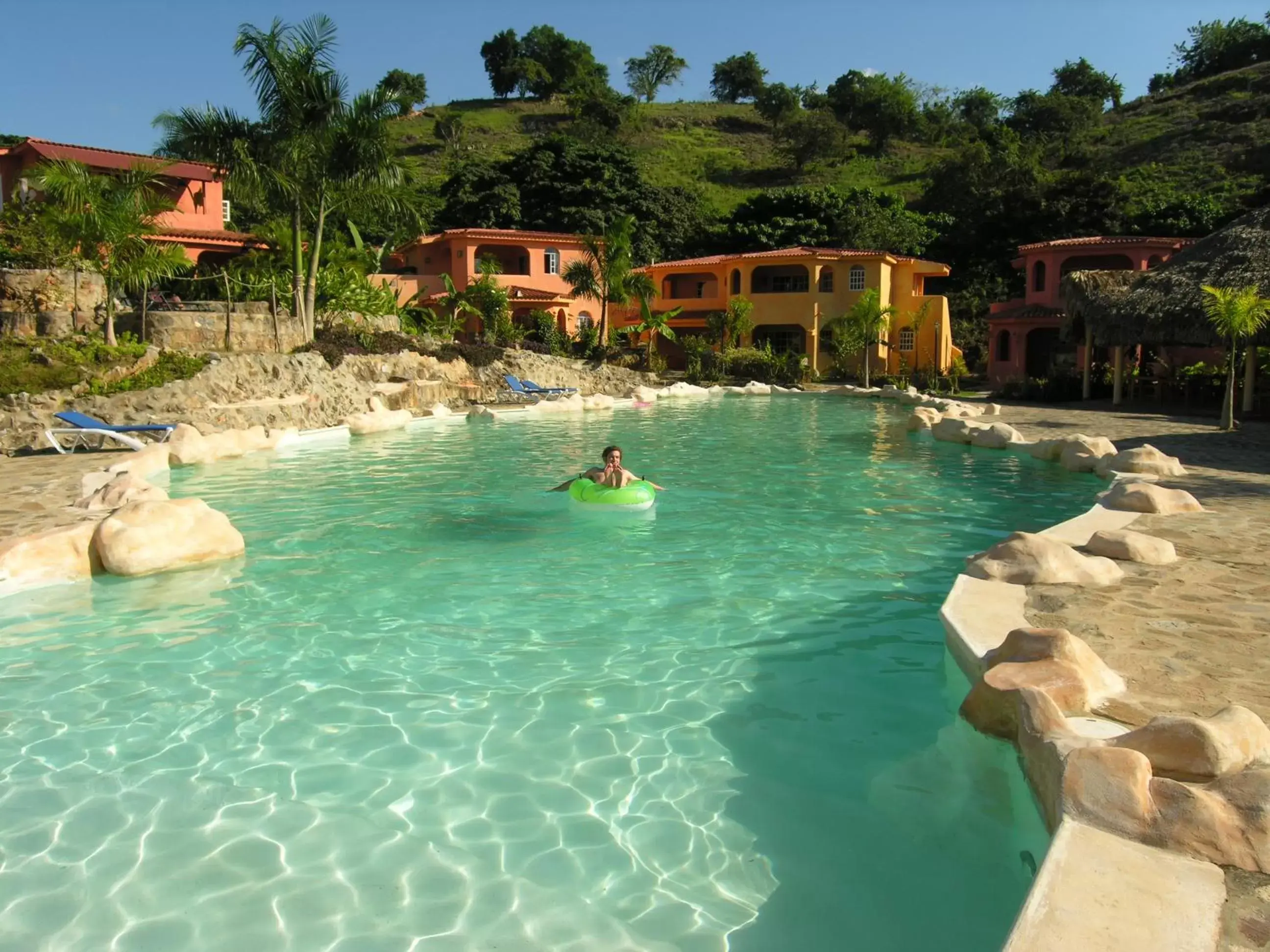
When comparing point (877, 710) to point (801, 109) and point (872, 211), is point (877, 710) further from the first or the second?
point (801, 109)

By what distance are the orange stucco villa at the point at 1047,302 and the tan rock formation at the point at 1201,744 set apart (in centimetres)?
2799

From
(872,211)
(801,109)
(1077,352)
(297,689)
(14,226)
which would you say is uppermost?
(801,109)

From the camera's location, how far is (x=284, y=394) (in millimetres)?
19797

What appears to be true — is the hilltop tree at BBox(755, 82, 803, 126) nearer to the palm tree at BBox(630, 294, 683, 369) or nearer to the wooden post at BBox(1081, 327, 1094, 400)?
the palm tree at BBox(630, 294, 683, 369)

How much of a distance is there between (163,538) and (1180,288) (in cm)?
1945

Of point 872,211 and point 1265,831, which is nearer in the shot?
point 1265,831

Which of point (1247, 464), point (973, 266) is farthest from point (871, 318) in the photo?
point (1247, 464)

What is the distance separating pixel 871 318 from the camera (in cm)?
3291

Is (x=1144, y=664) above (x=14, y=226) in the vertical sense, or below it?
below

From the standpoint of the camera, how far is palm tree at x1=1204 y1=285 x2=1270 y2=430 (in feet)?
50.4

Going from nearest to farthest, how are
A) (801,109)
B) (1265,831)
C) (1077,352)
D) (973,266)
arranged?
(1265,831)
(1077,352)
(973,266)
(801,109)

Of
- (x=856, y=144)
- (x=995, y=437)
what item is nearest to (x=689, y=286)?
(x=995, y=437)

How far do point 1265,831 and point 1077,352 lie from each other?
29.9m

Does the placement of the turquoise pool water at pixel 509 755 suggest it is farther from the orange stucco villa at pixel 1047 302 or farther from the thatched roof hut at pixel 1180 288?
the orange stucco villa at pixel 1047 302
